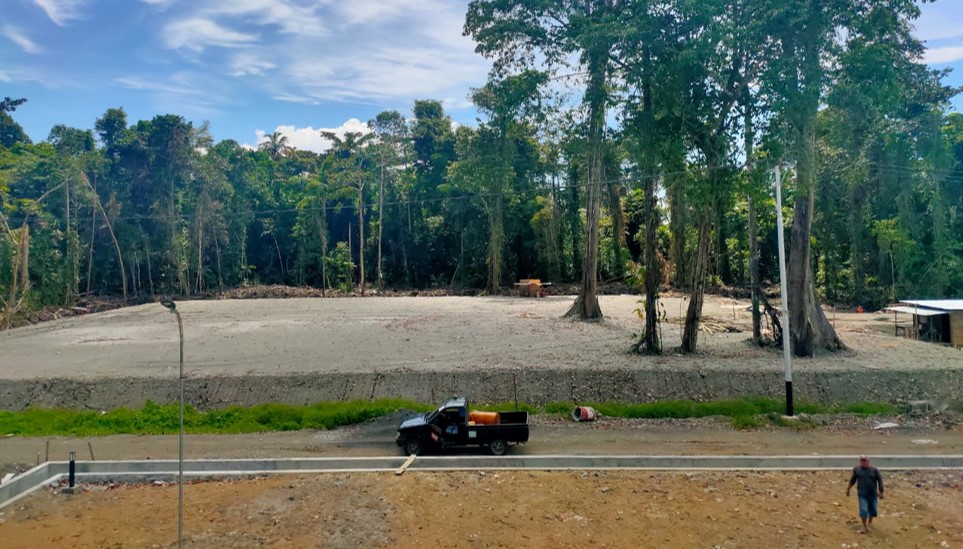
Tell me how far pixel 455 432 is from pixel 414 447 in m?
1.01

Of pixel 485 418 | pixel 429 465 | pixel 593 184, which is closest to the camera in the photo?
pixel 429 465

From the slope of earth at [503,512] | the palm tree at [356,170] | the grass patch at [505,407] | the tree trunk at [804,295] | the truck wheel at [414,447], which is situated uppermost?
the palm tree at [356,170]

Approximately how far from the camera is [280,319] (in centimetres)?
3531

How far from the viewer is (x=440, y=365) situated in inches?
806

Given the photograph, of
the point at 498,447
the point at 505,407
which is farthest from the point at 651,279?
the point at 498,447

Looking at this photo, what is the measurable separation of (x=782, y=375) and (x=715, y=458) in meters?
7.46

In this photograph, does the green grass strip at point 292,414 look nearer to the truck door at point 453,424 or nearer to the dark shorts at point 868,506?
the truck door at point 453,424

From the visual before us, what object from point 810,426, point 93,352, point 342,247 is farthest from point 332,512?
point 342,247

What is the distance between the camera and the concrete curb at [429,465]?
12.5 meters

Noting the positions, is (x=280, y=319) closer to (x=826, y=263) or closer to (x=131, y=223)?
(x=131, y=223)

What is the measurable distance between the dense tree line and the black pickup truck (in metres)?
10.6

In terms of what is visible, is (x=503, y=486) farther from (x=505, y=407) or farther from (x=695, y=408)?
(x=695, y=408)

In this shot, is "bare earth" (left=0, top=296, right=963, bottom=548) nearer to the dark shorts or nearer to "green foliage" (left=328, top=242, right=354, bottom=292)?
the dark shorts

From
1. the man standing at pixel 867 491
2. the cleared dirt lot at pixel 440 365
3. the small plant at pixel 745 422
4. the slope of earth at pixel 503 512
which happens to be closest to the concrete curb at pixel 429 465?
→ the slope of earth at pixel 503 512
